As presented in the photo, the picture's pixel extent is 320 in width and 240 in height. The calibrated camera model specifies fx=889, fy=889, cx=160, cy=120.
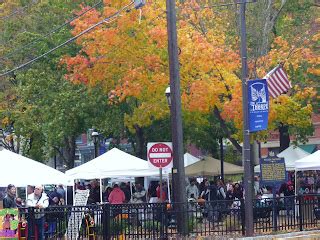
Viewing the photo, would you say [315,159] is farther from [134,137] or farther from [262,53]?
[134,137]

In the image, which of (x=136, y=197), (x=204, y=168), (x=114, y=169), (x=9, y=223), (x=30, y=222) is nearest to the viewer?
(x=9, y=223)

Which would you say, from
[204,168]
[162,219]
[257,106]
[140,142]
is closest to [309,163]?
[257,106]

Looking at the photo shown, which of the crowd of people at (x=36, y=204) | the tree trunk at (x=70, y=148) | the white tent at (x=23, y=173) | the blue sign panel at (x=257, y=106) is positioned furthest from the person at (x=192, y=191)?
the blue sign panel at (x=257, y=106)

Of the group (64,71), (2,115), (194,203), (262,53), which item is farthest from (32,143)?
(194,203)

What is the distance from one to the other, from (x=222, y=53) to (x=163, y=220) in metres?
8.71

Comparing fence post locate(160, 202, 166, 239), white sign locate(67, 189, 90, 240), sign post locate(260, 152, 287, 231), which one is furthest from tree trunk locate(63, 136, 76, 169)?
fence post locate(160, 202, 166, 239)

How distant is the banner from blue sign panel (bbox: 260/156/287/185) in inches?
328

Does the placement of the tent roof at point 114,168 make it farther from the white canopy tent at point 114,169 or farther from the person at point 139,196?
the person at point 139,196

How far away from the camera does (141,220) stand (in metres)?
22.7

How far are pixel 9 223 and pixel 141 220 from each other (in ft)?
10.9

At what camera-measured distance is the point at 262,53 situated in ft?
104

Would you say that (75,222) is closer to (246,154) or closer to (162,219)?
(162,219)

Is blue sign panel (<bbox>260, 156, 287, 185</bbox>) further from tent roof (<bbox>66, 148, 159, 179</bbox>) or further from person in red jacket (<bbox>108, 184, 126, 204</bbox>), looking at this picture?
person in red jacket (<bbox>108, 184, 126, 204</bbox>)

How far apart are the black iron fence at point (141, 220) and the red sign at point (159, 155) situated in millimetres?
1314
